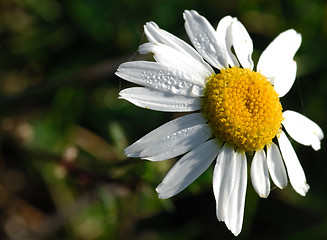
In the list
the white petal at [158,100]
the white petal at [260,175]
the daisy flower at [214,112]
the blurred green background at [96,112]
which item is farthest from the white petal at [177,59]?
the blurred green background at [96,112]

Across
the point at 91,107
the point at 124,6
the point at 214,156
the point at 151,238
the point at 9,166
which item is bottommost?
the point at 151,238

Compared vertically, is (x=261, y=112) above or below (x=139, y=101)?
below

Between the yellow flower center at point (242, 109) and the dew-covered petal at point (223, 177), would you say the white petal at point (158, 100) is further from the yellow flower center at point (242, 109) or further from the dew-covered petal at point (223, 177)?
the dew-covered petal at point (223, 177)

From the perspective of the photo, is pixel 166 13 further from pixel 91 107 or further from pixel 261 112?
pixel 261 112

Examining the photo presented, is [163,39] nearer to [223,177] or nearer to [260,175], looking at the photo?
[223,177]

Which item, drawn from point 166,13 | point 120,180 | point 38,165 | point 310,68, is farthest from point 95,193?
point 310,68

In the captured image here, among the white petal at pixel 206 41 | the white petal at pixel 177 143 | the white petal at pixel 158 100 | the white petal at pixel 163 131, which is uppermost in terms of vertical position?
the white petal at pixel 206 41
